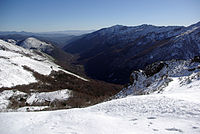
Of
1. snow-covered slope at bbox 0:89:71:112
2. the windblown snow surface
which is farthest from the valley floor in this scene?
snow-covered slope at bbox 0:89:71:112

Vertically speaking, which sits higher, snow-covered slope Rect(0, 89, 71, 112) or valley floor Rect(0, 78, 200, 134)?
valley floor Rect(0, 78, 200, 134)

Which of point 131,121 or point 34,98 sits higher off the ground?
point 131,121

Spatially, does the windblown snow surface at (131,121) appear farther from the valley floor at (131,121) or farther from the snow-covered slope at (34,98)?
the snow-covered slope at (34,98)

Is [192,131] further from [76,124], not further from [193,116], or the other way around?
[76,124]

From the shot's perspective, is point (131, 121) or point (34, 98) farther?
point (34, 98)

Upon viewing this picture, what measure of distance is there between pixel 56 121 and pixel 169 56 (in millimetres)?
119556

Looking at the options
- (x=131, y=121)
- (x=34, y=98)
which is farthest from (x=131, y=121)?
(x=34, y=98)

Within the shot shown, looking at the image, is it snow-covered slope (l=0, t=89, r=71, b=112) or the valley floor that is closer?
the valley floor

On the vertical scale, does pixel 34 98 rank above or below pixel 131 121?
below

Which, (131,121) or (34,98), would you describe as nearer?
(131,121)

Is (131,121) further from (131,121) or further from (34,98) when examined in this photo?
(34,98)

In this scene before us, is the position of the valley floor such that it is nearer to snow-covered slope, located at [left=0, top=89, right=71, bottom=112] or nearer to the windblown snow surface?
the windblown snow surface

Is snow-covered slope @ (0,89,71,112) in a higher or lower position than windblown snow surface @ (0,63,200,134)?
lower

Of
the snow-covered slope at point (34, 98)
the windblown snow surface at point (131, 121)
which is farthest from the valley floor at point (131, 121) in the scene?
the snow-covered slope at point (34, 98)
